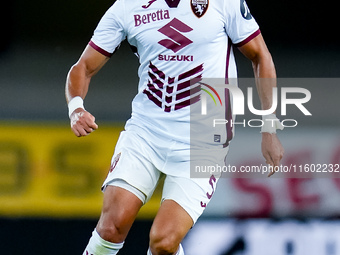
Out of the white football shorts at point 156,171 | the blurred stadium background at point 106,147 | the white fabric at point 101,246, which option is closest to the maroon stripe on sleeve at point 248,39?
the white football shorts at point 156,171

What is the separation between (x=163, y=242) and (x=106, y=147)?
1892 mm

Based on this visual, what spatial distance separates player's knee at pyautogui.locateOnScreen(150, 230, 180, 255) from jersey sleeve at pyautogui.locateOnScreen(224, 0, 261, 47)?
102 cm

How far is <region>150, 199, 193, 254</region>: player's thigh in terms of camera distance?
3.24m

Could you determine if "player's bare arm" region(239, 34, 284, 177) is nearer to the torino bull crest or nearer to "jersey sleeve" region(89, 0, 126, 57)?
the torino bull crest

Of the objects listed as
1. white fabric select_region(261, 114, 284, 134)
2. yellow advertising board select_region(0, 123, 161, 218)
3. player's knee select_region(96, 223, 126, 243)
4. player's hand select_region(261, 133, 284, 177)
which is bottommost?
yellow advertising board select_region(0, 123, 161, 218)

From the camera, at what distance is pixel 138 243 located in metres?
5.05

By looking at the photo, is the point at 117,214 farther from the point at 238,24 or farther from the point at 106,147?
the point at 106,147

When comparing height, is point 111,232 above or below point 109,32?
below

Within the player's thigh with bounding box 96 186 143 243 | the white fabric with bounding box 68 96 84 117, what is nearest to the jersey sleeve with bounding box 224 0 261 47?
the white fabric with bounding box 68 96 84 117

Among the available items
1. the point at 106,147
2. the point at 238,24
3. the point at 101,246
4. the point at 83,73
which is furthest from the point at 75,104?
the point at 106,147

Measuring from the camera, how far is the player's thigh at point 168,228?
324cm

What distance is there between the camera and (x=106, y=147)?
16.6 feet

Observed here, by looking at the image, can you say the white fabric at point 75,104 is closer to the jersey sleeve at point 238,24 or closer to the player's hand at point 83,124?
the player's hand at point 83,124

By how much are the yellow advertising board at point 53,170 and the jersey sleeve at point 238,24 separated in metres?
1.69
